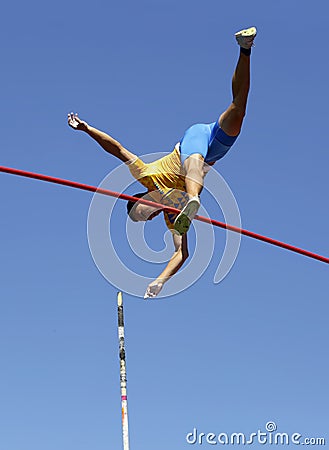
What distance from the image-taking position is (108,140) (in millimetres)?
10602

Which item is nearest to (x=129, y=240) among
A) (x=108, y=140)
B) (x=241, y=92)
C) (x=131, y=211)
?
(x=131, y=211)

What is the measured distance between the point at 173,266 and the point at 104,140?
1.42 m

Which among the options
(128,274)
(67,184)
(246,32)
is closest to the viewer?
(246,32)

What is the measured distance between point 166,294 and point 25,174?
185 cm

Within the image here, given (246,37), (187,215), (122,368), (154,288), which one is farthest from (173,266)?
(122,368)

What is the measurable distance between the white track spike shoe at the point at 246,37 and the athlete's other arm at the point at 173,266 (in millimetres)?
2150

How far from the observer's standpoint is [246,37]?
952cm

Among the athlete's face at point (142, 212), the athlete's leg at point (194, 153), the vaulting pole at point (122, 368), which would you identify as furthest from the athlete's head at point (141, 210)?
the vaulting pole at point (122, 368)

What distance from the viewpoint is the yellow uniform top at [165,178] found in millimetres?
10602

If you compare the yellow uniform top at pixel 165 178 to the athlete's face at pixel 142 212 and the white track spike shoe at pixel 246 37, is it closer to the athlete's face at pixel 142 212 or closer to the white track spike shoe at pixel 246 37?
the athlete's face at pixel 142 212

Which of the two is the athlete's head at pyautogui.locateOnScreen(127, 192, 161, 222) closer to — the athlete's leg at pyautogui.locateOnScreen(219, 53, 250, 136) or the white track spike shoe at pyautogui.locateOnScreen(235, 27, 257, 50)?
the athlete's leg at pyautogui.locateOnScreen(219, 53, 250, 136)

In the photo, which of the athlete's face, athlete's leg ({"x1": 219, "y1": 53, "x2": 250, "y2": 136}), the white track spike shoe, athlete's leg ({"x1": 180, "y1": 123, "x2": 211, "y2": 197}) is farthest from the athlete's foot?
the white track spike shoe

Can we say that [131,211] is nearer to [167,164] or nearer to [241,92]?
[167,164]

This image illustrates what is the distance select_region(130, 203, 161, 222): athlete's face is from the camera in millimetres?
10531
